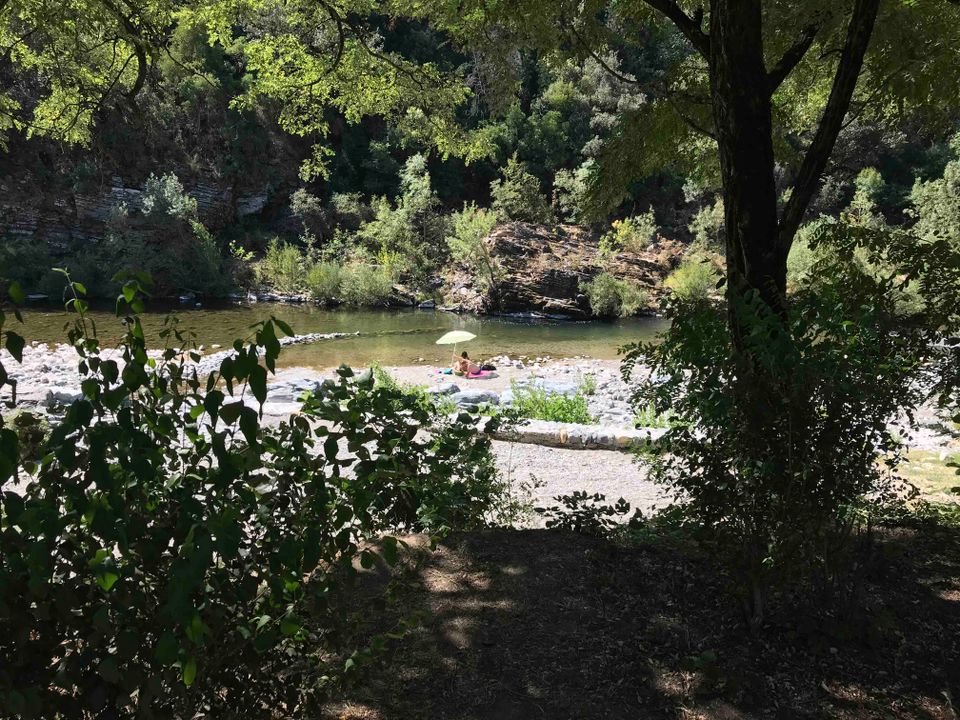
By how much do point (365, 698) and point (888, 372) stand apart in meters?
2.05

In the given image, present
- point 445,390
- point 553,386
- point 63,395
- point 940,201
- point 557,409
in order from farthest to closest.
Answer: point 940,201
point 553,386
point 445,390
point 557,409
point 63,395

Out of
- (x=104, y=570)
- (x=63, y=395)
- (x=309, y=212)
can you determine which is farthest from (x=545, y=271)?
(x=104, y=570)

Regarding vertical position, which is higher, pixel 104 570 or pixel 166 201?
pixel 166 201

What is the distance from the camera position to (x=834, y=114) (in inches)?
135

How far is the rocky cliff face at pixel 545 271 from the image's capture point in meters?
23.2

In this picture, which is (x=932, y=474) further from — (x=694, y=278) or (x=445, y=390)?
(x=694, y=278)

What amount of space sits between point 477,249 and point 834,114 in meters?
21.5

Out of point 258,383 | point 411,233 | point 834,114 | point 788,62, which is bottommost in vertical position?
point 258,383

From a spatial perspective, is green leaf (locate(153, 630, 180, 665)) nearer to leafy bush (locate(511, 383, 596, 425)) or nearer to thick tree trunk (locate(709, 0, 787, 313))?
thick tree trunk (locate(709, 0, 787, 313))

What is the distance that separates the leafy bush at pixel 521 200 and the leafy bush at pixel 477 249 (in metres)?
2.52

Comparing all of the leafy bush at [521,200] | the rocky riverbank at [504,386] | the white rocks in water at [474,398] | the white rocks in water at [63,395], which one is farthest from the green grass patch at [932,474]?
the leafy bush at [521,200]

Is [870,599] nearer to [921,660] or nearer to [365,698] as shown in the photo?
[921,660]

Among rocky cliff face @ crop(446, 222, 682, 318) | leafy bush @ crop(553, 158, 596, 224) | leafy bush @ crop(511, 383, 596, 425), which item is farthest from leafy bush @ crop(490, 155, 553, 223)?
leafy bush @ crop(511, 383, 596, 425)

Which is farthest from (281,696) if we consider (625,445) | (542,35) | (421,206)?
(421,206)
